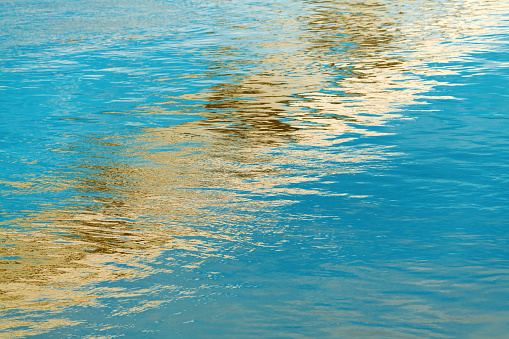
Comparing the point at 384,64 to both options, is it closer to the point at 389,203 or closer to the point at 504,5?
the point at 389,203

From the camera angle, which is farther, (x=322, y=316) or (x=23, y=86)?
(x=23, y=86)

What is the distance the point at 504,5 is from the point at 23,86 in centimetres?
1343

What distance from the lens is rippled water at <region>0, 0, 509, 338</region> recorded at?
3.97m

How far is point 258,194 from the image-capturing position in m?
5.66

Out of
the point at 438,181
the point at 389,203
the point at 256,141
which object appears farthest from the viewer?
the point at 256,141

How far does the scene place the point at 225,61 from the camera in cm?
1159

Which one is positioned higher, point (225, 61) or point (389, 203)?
point (225, 61)

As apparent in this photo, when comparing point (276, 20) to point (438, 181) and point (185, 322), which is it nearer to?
point (438, 181)

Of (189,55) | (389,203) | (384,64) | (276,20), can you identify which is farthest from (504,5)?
(389,203)

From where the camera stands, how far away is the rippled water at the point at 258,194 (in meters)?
3.97

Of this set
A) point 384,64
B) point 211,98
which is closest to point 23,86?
point 211,98

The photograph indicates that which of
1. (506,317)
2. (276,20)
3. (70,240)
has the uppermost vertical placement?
(276,20)

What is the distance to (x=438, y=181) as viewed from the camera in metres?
5.88

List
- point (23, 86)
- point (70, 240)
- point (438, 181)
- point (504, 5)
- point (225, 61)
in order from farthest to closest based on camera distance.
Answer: point (504, 5) → point (225, 61) → point (23, 86) → point (438, 181) → point (70, 240)
